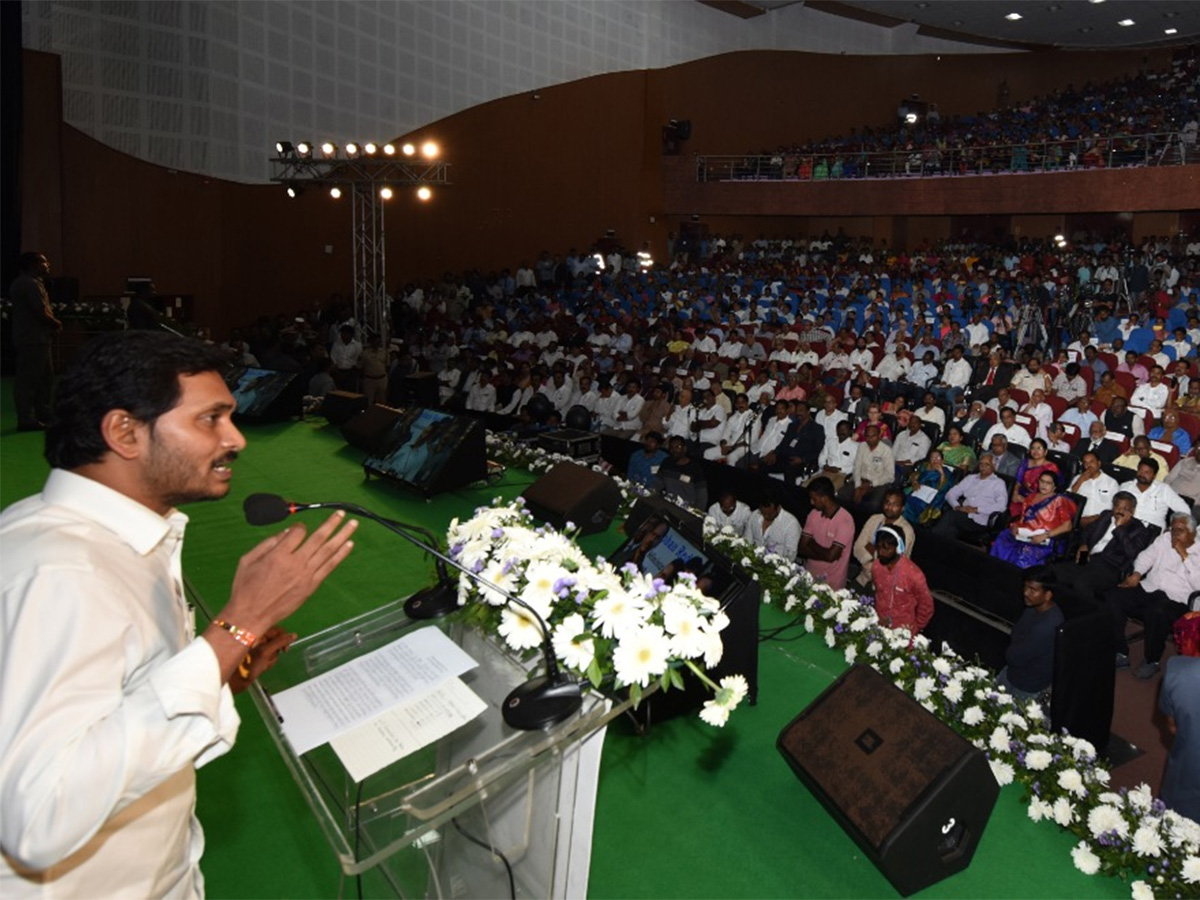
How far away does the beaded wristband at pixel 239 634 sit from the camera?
1.19 metres

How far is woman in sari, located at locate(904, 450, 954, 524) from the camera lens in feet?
23.4

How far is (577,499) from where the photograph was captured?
4.77 meters

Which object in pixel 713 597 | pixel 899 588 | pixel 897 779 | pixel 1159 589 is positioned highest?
pixel 713 597

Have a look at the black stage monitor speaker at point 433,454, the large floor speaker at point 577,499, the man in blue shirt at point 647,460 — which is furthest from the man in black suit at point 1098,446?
the black stage monitor speaker at point 433,454

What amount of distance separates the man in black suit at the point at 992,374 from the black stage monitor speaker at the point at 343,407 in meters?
6.37

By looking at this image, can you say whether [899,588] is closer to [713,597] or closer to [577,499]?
[577,499]

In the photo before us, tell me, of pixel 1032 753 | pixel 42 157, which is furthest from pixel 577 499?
pixel 42 157

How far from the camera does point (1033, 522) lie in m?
6.32

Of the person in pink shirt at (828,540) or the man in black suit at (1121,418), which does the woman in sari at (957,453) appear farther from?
the person in pink shirt at (828,540)

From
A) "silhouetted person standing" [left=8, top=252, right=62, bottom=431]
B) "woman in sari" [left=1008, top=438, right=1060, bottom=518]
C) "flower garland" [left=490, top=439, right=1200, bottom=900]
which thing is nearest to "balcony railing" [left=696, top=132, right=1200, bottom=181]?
"woman in sari" [left=1008, top=438, right=1060, bottom=518]

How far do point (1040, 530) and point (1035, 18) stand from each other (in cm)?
2050

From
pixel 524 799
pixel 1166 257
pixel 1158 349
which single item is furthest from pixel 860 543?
pixel 1166 257

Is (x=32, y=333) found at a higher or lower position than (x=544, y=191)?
lower

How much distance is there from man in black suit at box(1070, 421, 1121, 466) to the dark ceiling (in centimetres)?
1670
